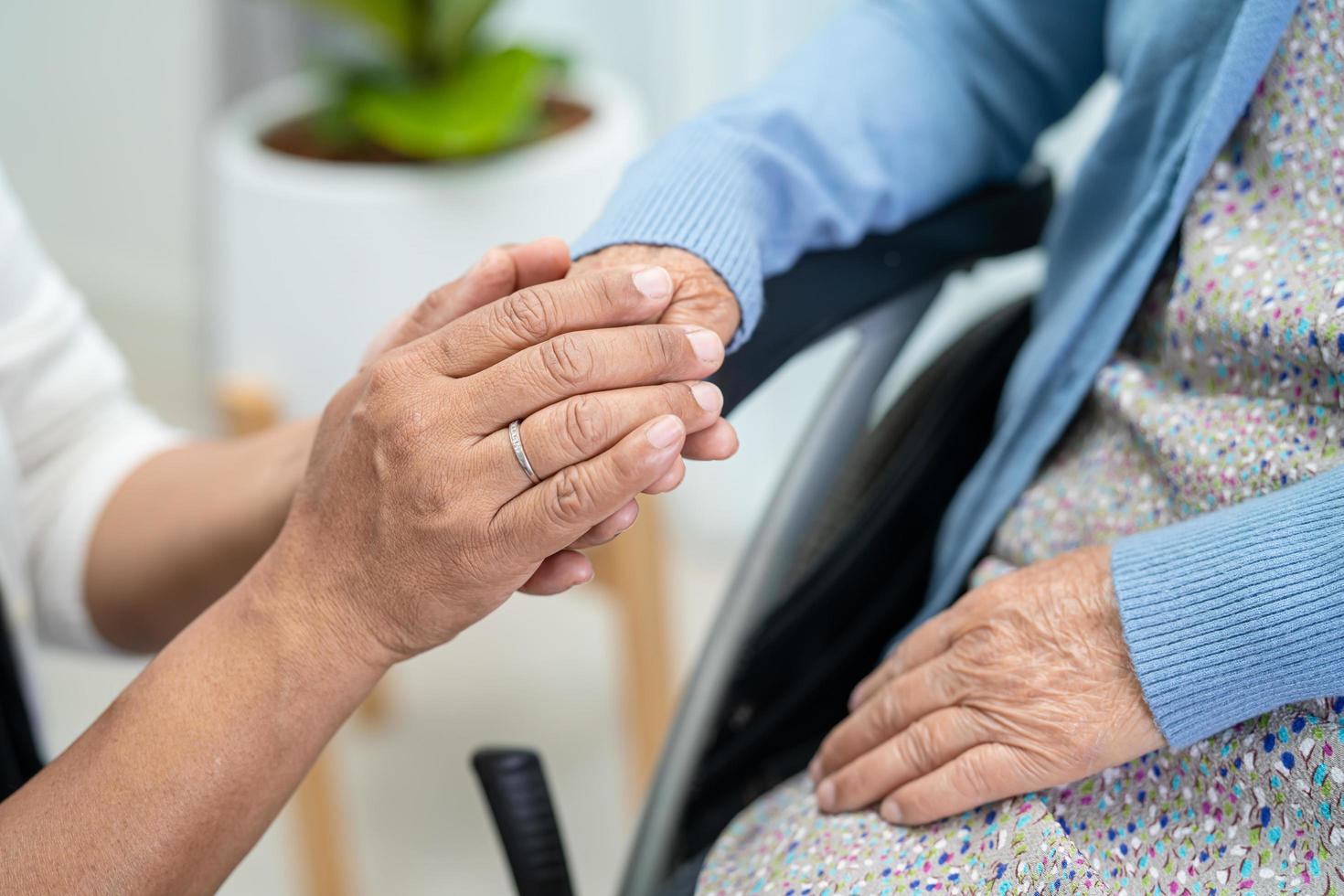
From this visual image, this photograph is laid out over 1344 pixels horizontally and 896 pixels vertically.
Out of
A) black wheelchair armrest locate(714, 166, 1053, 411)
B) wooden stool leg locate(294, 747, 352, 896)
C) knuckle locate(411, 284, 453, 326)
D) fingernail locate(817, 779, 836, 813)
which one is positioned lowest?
wooden stool leg locate(294, 747, 352, 896)

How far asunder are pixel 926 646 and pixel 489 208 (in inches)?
29.7

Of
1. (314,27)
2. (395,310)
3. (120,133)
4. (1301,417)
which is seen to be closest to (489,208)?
(395,310)

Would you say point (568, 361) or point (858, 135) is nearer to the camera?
point (568, 361)

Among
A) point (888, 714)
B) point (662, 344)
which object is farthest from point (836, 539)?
point (662, 344)

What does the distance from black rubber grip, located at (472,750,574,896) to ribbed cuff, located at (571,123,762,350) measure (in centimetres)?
27

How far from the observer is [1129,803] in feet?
2.05

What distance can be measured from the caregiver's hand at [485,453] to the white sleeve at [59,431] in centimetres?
35

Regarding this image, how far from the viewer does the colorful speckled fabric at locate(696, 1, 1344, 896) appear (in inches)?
23.1

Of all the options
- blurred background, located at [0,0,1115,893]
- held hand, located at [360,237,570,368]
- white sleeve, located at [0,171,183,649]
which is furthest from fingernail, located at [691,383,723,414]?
blurred background, located at [0,0,1115,893]

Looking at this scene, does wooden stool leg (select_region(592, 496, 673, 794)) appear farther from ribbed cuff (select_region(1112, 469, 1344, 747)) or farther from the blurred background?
ribbed cuff (select_region(1112, 469, 1344, 747))

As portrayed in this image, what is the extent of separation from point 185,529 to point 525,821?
32 centimetres

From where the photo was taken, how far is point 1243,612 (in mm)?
573

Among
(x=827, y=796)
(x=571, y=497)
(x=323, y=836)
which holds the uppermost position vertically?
(x=571, y=497)

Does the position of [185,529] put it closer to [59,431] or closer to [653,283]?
[59,431]
